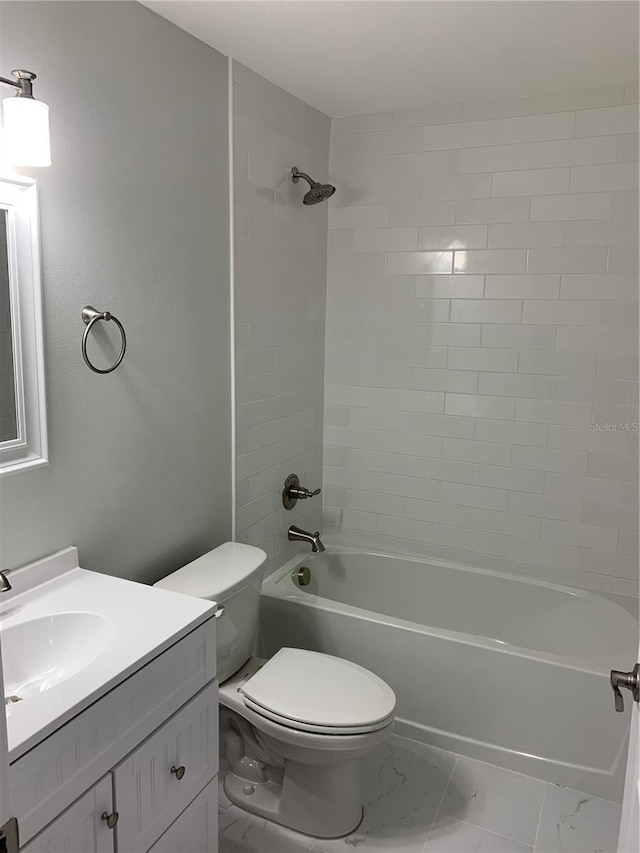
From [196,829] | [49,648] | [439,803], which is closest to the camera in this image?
[49,648]

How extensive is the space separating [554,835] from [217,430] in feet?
5.58

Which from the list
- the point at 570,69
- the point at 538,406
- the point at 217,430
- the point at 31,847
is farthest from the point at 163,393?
the point at 570,69

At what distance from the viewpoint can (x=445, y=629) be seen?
8.68ft

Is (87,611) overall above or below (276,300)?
below

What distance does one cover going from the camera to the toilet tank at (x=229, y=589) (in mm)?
2033

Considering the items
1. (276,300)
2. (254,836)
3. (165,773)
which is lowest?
(254,836)

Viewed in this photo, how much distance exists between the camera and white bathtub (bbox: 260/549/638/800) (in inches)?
89.0

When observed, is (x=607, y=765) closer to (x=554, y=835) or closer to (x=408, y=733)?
(x=554, y=835)

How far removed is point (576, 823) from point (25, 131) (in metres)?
2.50

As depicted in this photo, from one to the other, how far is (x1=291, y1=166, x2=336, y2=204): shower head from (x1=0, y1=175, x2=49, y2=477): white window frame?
126 centimetres

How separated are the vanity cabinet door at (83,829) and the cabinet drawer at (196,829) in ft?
0.71

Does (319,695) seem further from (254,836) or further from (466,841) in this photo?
(466,841)

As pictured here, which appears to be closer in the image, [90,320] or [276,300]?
[90,320]

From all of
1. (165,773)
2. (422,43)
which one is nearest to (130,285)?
(422,43)
